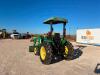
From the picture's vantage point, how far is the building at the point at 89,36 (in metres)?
20.0

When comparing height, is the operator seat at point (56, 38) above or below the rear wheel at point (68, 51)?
above

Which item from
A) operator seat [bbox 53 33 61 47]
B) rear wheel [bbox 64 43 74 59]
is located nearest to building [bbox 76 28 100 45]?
rear wheel [bbox 64 43 74 59]

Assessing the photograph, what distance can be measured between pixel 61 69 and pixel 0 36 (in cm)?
3193

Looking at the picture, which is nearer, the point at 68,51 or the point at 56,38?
the point at 56,38

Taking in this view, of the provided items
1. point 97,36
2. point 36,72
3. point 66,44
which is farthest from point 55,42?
point 97,36

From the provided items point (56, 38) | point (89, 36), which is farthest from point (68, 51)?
point (89, 36)

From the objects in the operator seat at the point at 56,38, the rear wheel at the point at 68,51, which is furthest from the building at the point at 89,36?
the operator seat at the point at 56,38

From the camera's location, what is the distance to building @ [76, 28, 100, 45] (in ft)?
65.7

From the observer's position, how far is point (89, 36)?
21.2m

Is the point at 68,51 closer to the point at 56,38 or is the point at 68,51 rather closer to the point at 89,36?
the point at 56,38

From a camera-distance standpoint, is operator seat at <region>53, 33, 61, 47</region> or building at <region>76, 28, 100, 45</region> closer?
operator seat at <region>53, 33, 61, 47</region>

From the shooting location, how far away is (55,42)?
336 inches

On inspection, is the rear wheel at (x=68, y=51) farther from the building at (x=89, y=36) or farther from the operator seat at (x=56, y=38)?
the building at (x=89, y=36)

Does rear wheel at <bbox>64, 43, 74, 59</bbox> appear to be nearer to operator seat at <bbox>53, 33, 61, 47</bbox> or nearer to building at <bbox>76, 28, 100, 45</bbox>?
operator seat at <bbox>53, 33, 61, 47</bbox>
